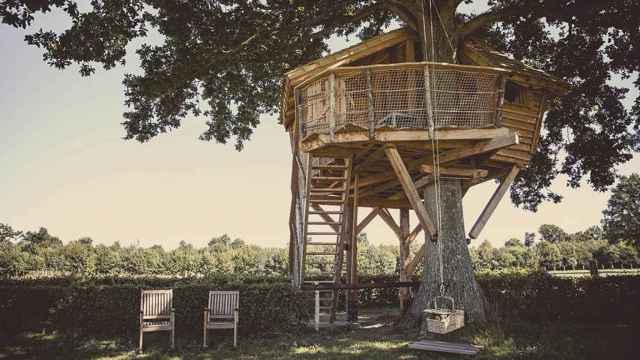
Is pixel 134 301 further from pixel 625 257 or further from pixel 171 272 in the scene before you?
pixel 625 257

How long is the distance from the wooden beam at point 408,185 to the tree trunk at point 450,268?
1.20 feet

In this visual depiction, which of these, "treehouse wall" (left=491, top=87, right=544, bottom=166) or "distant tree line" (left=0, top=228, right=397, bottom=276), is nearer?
"treehouse wall" (left=491, top=87, right=544, bottom=166)

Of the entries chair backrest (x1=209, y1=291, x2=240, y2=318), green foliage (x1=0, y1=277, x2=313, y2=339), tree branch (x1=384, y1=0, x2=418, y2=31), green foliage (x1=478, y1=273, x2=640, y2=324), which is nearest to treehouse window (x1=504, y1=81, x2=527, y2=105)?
tree branch (x1=384, y1=0, x2=418, y2=31)

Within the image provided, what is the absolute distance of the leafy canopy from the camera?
414 inches

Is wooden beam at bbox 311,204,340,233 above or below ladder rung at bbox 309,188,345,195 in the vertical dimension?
below

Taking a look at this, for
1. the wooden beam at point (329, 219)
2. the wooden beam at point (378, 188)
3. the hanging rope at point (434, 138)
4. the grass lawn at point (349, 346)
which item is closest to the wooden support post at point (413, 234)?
the wooden beam at point (378, 188)

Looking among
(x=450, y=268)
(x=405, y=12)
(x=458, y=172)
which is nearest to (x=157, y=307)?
(x=450, y=268)

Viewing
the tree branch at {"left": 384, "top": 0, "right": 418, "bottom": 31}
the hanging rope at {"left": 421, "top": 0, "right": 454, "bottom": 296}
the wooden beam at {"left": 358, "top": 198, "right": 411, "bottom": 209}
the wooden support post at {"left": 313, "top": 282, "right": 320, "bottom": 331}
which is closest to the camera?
the hanging rope at {"left": 421, "top": 0, "right": 454, "bottom": 296}

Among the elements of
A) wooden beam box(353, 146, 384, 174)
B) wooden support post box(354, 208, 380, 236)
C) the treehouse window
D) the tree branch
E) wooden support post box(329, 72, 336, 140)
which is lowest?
wooden support post box(354, 208, 380, 236)

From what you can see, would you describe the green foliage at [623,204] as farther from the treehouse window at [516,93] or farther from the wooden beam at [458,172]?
the wooden beam at [458,172]

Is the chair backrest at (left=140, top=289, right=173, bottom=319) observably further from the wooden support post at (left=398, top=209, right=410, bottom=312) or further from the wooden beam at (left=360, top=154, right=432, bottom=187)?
the wooden support post at (left=398, top=209, right=410, bottom=312)

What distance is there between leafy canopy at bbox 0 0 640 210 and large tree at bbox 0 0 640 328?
1.4 inches

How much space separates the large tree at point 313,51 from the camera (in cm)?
1042

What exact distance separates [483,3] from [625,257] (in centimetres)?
5545
